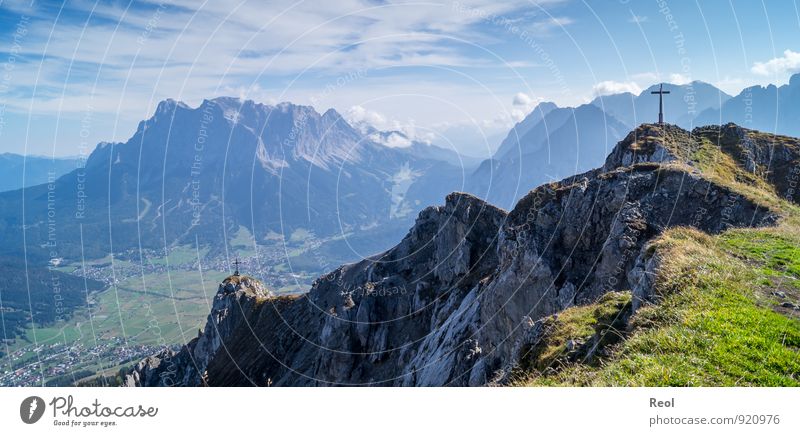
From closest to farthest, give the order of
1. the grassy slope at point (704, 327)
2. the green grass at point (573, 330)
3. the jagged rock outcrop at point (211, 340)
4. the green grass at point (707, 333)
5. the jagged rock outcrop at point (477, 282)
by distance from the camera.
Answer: the green grass at point (707, 333) → the grassy slope at point (704, 327) → the green grass at point (573, 330) → the jagged rock outcrop at point (477, 282) → the jagged rock outcrop at point (211, 340)

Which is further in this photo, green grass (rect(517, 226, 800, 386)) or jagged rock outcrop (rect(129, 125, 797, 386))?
jagged rock outcrop (rect(129, 125, 797, 386))

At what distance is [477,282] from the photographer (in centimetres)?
5331

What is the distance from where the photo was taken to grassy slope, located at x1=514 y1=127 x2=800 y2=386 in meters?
13.0

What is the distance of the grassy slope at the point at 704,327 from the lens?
13.0 metres

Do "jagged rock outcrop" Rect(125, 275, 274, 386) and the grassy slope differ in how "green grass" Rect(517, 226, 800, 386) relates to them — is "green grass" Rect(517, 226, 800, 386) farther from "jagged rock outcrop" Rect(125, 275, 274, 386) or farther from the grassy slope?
"jagged rock outcrop" Rect(125, 275, 274, 386)

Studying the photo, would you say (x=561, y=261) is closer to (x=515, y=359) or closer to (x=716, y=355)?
(x=515, y=359)

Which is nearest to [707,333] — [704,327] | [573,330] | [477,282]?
[704,327]
